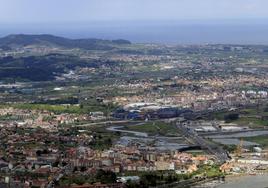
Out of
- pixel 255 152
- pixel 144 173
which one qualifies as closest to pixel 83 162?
pixel 144 173

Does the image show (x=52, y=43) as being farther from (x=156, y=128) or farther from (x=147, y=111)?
(x=156, y=128)

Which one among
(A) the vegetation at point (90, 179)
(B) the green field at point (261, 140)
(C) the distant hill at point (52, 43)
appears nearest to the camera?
(A) the vegetation at point (90, 179)

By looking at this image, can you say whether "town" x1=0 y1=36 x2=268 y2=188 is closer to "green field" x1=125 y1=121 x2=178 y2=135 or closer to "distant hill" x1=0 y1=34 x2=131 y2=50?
"green field" x1=125 y1=121 x2=178 y2=135

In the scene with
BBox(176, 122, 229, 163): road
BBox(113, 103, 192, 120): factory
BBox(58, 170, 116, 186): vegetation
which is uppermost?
BBox(58, 170, 116, 186): vegetation

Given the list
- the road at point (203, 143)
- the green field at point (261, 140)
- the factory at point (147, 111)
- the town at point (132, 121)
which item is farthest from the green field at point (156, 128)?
the green field at point (261, 140)

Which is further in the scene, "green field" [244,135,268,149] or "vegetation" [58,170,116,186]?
"green field" [244,135,268,149]

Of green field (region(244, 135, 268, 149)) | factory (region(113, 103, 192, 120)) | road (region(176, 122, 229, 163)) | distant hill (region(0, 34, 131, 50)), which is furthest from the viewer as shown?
distant hill (region(0, 34, 131, 50))

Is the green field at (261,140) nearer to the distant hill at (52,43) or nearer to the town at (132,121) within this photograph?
the town at (132,121)

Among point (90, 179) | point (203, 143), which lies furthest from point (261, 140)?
point (90, 179)

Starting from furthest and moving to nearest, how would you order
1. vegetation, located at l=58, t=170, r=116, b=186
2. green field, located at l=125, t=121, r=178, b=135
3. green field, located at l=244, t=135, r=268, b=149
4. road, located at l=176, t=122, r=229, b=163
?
green field, located at l=125, t=121, r=178, b=135, green field, located at l=244, t=135, r=268, b=149, road, located at l=176, t=122, r=229, b=163, vegetation, located at l=58, t=170, r=116, b=186

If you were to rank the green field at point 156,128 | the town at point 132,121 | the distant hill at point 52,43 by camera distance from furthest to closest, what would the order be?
the distant hill at point 52,43 → the green field at point 156,128 → the town at point 132,121

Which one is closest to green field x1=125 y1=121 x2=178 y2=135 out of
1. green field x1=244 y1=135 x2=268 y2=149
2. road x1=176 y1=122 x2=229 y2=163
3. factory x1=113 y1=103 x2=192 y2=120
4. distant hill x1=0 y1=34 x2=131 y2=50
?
road x1=176 y1=122 x2=229 y2=163
